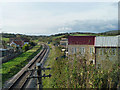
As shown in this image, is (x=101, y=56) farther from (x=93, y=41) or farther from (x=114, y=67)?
(x=93, y=41)

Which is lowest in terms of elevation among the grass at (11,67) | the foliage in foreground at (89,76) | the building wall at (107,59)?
the grass at (11,67)

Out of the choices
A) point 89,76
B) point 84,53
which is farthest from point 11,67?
point 89,76

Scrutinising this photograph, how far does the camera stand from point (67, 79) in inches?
88.7

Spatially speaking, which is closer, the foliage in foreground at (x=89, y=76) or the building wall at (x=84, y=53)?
the foliage in foreground at (x=89, y=76)

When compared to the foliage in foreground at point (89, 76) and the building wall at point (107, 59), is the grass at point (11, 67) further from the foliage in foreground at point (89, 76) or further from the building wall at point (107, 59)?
the building wall at point (107, 59)

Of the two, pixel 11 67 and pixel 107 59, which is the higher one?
pixel 107 59

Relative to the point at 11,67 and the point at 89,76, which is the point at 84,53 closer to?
the point at 89,76

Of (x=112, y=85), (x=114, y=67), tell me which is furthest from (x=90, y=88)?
(x=114, y=67)

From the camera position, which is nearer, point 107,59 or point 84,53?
point 107,59

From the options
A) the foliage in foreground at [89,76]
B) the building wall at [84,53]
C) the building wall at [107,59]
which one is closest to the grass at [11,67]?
the building wall at [84,53]

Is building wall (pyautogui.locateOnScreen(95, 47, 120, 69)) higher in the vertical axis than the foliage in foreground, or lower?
higher

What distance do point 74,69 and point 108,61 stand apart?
57 centimetres

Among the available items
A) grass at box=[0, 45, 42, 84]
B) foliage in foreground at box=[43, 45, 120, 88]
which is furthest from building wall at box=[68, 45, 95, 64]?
grass at box=[0, 45, 42, 84]

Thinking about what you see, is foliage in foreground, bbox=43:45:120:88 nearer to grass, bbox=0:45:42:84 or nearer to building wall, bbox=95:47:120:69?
building wall, bbox=95:47:120:69
